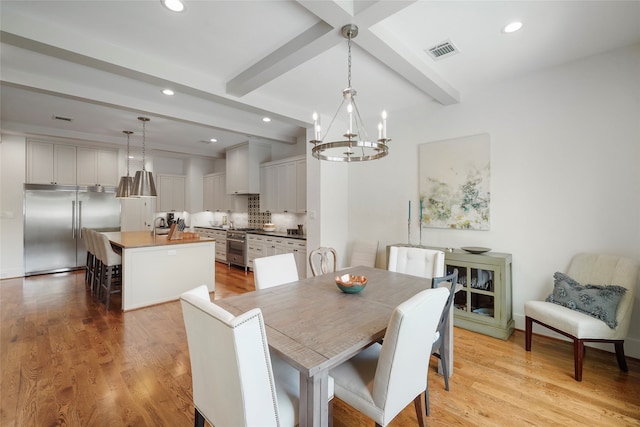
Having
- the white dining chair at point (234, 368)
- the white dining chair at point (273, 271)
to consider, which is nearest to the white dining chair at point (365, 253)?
the white dining chair at point (273, 271)

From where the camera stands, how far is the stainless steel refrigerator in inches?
208

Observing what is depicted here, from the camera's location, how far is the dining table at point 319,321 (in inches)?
45.1

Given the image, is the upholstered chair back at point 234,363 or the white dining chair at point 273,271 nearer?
the upholstered chair back at point 234,363

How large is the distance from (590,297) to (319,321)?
7.77ft

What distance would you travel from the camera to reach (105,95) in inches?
128

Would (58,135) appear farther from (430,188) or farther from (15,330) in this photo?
(430,188)

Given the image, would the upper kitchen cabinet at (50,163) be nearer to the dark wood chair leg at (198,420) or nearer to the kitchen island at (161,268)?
the kitchen island at (161,268)

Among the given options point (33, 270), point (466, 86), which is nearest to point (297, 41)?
point (466, 86)

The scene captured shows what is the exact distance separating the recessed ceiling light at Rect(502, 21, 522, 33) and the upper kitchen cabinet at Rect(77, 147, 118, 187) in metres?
7.16

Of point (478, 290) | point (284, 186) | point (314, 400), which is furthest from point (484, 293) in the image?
point (284, 186)

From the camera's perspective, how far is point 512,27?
2176 mm

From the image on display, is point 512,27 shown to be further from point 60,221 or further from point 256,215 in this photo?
point 60,221

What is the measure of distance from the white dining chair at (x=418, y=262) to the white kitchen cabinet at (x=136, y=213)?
19.2 feet

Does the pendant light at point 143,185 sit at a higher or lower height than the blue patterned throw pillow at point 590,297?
higher
